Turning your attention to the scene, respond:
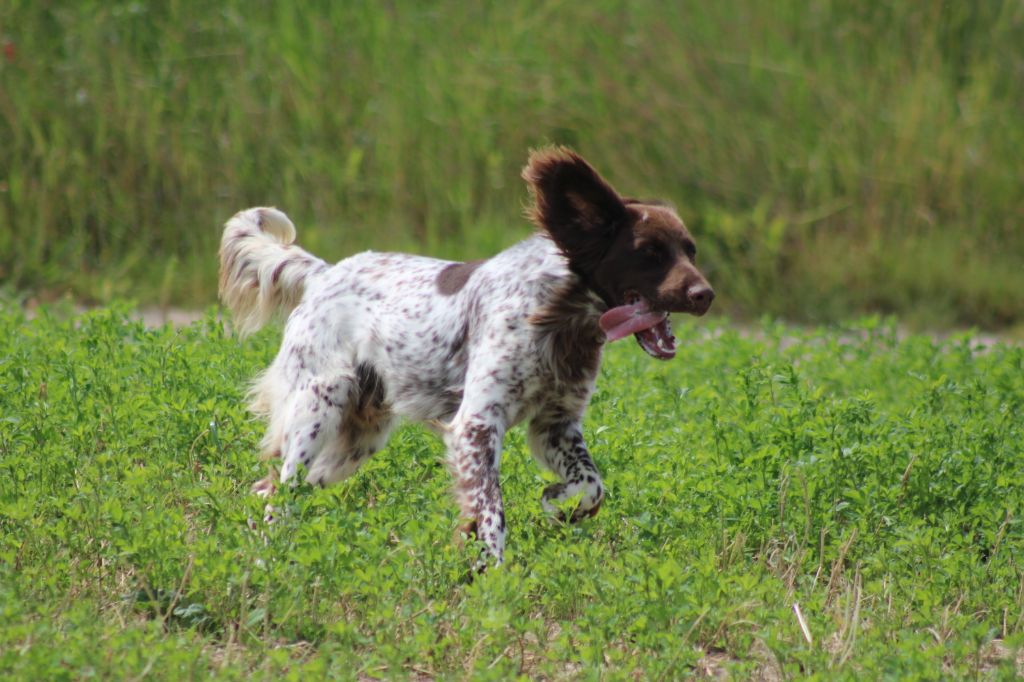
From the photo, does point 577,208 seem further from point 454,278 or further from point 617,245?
point 454,278

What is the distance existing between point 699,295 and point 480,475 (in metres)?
0.91

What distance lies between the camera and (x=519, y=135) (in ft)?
35.5

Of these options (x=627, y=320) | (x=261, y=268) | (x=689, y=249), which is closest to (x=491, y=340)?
(x=627, y=320)

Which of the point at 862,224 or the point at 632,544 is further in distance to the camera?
the point at 862,224

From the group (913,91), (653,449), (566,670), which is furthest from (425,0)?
(566,670)

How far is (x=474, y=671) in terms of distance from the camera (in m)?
3.90

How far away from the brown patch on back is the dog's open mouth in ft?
2.17

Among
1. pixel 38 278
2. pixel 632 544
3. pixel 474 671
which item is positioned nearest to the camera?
pixel 474 671

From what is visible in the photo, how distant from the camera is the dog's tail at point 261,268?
593cm

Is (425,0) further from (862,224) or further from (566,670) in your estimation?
(566,670)

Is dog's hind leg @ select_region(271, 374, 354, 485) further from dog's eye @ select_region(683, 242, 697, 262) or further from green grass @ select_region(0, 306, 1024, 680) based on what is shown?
dog's eye @ select_region(683, 242, 697, 262)

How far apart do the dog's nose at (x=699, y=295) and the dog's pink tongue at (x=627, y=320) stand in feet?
0.50

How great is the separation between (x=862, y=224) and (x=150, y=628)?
7487mm

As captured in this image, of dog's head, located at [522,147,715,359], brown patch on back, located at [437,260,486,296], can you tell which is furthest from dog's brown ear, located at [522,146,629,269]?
brown patch on back, located at [437,260,486,296]
